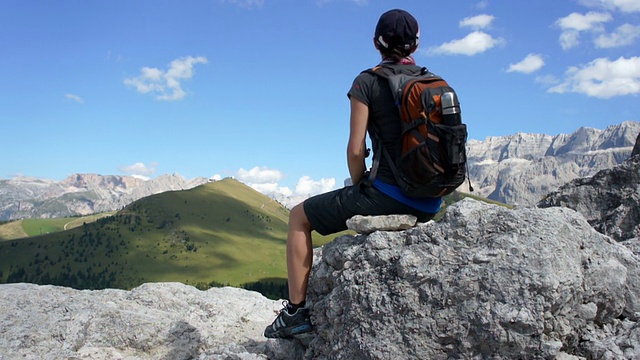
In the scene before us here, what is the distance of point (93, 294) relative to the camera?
13.0 metres

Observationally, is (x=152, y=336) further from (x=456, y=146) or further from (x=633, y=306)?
(x=633, y=306)

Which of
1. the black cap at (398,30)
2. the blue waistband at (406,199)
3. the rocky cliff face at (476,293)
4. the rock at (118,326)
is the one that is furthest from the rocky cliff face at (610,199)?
the rock at (118,326)

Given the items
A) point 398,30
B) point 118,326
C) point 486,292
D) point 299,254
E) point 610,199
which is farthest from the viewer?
point 610,199

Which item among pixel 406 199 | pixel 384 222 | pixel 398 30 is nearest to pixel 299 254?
pixel 384 222

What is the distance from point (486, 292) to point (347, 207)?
2.41 m

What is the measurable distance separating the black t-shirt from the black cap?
1.33 feet

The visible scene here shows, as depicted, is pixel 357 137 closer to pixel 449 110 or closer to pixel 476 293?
pixel 449 110

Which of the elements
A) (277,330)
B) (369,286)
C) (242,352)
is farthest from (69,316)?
(369,286)

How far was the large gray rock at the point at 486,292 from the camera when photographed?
632 centimetres

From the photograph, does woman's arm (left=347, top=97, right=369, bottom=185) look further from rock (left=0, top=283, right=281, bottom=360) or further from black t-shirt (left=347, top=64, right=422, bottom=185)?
rock (left=0, top=283, right=281, bottom=360)

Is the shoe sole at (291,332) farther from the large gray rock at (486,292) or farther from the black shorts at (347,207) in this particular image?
the black shorts at (347,207)

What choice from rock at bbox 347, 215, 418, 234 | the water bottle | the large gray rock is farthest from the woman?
the water bottle

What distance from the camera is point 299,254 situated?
26.4 feet

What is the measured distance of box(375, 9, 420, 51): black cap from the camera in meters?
7.45
